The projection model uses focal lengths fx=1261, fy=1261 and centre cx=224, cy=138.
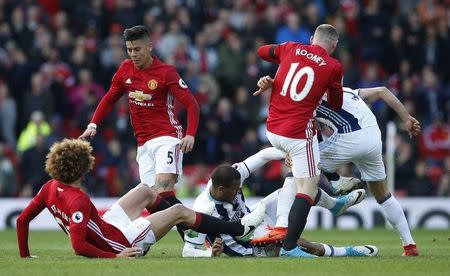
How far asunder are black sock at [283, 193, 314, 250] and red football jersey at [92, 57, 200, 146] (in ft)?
6.52

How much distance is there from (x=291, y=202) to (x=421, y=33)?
12.6 metres

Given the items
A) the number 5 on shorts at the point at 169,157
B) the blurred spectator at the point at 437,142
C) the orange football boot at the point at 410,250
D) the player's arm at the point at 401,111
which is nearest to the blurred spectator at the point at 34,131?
the blurred spectator at the point at 437,142

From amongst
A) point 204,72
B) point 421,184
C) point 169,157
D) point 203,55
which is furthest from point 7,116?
point 169,157

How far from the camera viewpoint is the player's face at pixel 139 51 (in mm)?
13625

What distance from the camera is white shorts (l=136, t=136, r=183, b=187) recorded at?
45.3ft

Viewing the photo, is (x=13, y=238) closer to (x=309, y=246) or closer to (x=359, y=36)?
(x=309, y=246)

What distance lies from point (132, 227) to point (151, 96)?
2.45m

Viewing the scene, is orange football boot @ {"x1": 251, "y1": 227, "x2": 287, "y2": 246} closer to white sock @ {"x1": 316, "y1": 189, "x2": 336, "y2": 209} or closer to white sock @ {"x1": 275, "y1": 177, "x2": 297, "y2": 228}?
white sock @ {"x1": 275, "y1": 177, "x2": 297, "y2": 228}

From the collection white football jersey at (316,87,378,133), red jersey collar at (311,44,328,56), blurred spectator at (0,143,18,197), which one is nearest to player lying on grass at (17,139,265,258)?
white football jersey at (316,87,378,133)

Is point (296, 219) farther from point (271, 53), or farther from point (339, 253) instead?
point (271, 53)

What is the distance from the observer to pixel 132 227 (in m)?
11.8

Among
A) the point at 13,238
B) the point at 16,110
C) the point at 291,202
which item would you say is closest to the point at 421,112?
the point at 16,110

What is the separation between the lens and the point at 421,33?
24.7m

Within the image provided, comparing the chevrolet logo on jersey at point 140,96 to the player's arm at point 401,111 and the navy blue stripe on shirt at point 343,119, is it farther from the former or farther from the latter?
the player's arm at point 401,111
